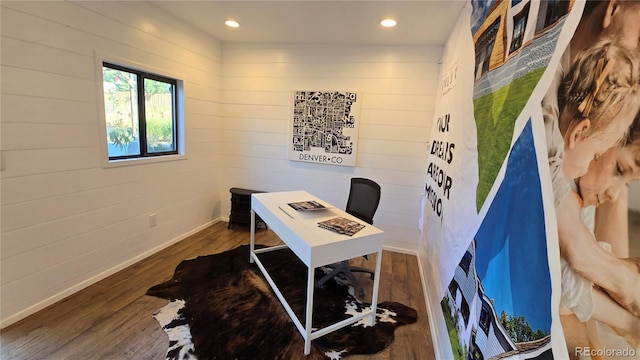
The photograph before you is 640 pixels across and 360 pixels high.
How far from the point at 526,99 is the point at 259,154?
356 cm

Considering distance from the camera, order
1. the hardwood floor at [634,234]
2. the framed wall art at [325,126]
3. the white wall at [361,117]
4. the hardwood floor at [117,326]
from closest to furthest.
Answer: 1. the hardwood floor at [634,234]
2. the hardwood floor at [117,326]
3. the white wall at [361,117]
4. the framed wall art at [325,126]

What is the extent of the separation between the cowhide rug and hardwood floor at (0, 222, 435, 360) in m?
0.09

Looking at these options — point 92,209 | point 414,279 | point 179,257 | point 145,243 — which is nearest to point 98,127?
point 92,209

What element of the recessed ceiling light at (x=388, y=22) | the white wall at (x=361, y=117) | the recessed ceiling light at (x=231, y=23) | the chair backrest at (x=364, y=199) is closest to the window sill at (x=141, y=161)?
the white wall at (x=361, y=117)

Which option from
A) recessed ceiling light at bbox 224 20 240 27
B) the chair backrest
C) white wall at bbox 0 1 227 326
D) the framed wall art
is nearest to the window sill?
white wall at bbox 0 1 227 326

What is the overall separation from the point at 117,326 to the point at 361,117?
3269 millimetres

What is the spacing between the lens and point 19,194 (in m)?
1.99

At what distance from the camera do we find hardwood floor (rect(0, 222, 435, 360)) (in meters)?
1.80

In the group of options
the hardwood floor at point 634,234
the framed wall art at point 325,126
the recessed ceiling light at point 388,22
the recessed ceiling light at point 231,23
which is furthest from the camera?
the framed wall art at point 325,126

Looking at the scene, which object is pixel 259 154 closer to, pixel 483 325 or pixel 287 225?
pixel 287 225

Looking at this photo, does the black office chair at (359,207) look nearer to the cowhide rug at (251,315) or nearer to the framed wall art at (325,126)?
the cowhide rug at (251,315)

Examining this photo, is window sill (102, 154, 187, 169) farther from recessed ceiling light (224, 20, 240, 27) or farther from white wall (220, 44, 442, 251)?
recessed ceiling light (224, 20, 240, 27)

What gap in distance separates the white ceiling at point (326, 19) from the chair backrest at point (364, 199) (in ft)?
5.43

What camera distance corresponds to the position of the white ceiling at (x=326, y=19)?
2.50m
